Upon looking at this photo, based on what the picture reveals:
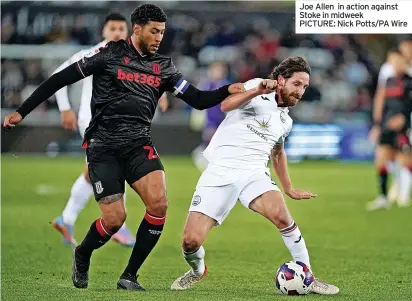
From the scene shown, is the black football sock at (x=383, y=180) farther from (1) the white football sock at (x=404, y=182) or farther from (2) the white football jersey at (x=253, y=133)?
(2) the white football jersey at (x=253, y=133)

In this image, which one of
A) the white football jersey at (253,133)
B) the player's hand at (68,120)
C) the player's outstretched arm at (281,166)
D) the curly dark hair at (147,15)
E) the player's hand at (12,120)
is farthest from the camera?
the player's hand at (68,120)

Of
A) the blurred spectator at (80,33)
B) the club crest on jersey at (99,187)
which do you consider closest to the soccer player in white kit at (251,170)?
the club crest on jersey at (99,187)

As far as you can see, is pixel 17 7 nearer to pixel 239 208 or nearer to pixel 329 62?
pixel 329 62

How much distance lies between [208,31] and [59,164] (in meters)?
7.74

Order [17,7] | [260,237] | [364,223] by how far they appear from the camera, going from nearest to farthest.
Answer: [260,237] → [364,223] → [17,7]

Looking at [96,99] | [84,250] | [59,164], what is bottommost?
[59,164]

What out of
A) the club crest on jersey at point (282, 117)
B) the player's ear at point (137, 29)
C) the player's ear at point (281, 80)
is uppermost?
the player's ear at point (137, 29)

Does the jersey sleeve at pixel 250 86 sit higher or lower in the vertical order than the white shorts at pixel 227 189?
higher

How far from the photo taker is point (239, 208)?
55.2 ft

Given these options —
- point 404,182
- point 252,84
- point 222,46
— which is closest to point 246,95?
point 252,84

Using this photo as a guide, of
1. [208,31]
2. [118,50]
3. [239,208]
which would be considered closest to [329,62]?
[208,31]

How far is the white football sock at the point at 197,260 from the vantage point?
27.2 feet

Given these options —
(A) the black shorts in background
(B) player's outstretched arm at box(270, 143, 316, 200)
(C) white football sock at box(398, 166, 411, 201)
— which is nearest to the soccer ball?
(B) player's outstretched arm at box(270, 143, 316, 200)

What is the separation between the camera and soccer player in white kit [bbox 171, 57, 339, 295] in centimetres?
816
